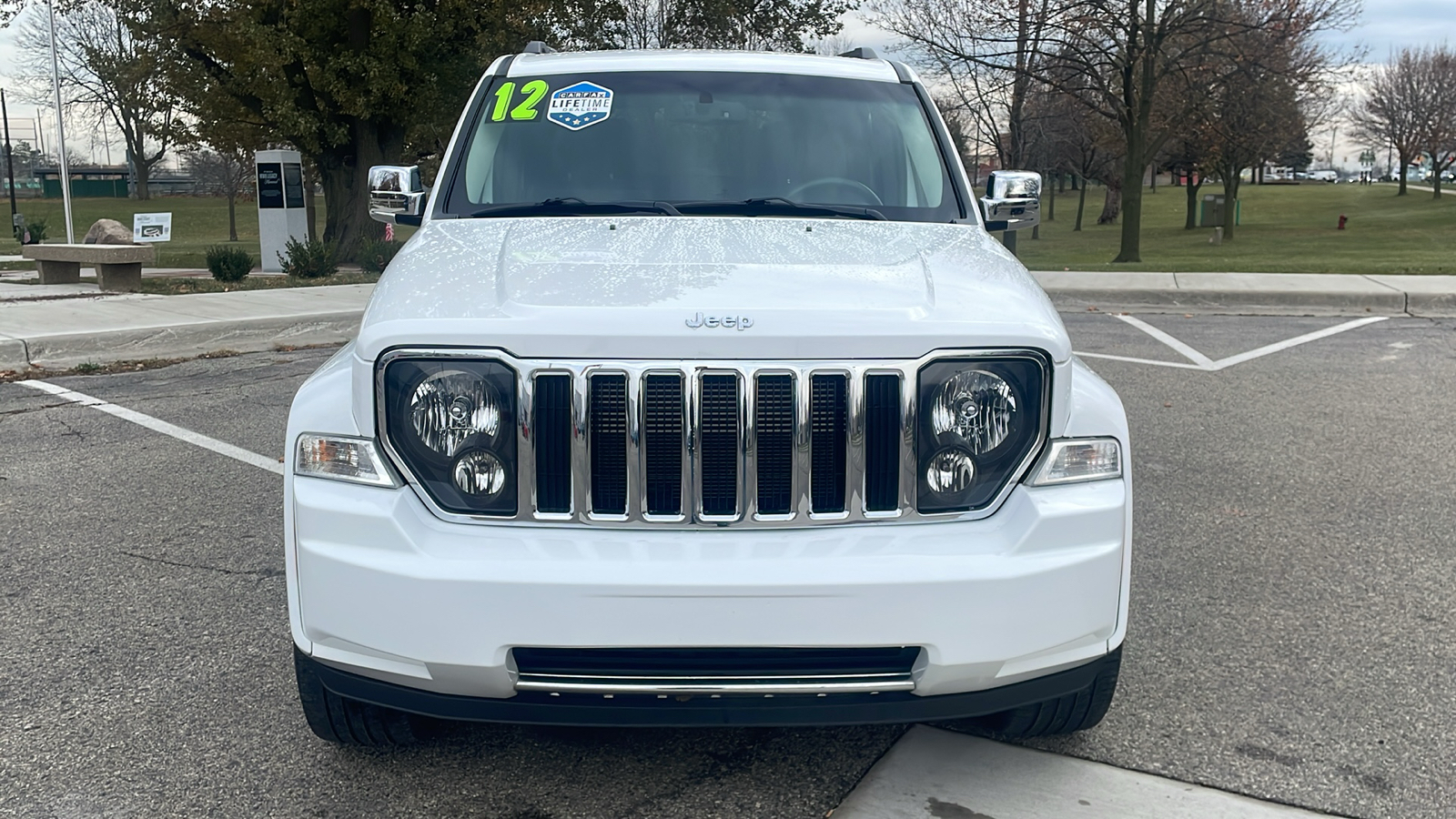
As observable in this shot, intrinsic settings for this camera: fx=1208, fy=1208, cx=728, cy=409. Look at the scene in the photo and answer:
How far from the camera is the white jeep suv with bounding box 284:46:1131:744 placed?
2.44 metres

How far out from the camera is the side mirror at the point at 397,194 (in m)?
4.50

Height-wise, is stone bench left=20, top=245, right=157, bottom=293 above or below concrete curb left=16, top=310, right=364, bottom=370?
above

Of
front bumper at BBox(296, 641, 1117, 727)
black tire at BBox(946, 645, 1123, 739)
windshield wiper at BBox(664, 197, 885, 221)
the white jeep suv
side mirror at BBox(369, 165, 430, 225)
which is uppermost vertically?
side mirror at BBox(369, 165, 430, 225)

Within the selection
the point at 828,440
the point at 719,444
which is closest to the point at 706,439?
the point at 719,444

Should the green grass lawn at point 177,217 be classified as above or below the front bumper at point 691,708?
above

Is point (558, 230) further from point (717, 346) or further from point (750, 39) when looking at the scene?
point (750, 39)

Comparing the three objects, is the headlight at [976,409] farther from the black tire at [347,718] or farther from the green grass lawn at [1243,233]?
the green grass lawn at [1243,233]

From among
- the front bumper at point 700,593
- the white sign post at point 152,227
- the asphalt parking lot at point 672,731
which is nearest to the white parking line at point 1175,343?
the asphalt parking lot at point 672,731

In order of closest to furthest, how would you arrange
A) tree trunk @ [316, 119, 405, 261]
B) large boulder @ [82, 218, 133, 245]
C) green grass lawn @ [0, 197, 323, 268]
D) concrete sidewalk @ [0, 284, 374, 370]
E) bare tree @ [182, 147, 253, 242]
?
concrete sidewalk @ [0, 284, 374, 370] → large boulder @ [82, 218, 133, 245] → tree trunk @ [316, 119, 405, 261] → green grass lawn @ [0, 197, 323, 268] → bare tree @ [182, 147, 253, 242]

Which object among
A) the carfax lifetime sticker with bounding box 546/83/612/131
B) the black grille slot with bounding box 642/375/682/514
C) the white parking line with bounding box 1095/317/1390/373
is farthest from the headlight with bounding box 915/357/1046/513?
the white parking line with bounding box 1095/317/1390/373

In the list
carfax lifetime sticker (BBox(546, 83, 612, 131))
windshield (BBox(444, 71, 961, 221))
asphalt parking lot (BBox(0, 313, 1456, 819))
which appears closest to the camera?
asphalt parking lot (BBox(0, 313, 1456, 819))

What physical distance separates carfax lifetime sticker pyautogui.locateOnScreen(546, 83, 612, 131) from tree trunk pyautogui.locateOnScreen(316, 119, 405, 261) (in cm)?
2042

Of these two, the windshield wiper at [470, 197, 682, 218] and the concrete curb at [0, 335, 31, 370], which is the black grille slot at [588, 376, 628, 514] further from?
the concrete curb at [0, 335, 31, 370]

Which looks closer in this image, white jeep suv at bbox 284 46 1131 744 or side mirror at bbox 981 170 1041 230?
white jeep suv at bbox 284 46 1131 744
